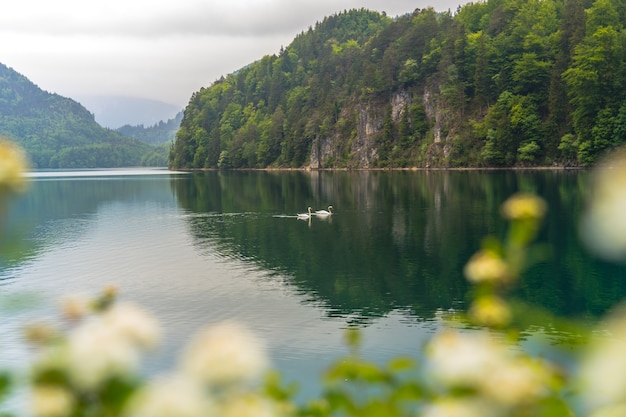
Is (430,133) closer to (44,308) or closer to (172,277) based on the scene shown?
(172,277)

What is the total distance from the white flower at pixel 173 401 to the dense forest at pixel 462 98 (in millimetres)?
90172

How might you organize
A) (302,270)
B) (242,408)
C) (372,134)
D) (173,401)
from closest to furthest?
(173,401) < (242,408) < (302,270) < (372,134)

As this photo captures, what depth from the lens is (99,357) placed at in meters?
1.12

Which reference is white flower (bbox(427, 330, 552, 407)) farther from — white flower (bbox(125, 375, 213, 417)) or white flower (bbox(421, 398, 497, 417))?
white flower (bbox(125, 375, 213, 417))

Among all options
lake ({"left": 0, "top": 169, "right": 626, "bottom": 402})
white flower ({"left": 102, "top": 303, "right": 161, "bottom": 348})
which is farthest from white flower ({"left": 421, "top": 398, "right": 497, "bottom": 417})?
lake ({"left": 0, "top": 169, "right": 626, "bottom": 402})

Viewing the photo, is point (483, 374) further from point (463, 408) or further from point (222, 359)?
point (222, 359)

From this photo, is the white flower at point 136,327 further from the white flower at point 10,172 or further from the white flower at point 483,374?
the white flower at point 483,374

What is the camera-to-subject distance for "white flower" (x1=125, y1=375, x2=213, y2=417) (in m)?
1.01

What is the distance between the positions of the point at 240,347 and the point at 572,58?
9856 centimetres

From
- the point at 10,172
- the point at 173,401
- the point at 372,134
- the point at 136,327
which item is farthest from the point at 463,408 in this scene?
the point at 372,134

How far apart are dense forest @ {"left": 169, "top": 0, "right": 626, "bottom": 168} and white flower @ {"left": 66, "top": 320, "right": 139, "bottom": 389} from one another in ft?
296

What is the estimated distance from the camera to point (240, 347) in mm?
1118

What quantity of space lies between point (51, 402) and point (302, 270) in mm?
27794

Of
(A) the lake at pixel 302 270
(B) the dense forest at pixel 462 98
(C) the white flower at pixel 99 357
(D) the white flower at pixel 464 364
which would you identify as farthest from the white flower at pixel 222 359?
(B) the dense forest at pixel 462 98
